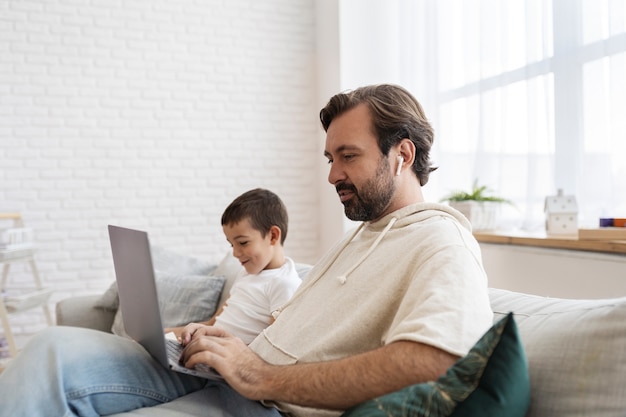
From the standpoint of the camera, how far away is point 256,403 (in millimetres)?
1446

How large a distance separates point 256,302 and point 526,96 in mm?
1938

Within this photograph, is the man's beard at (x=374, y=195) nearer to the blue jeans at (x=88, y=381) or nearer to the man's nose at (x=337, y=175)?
the man's nose at (x=337, y=175)

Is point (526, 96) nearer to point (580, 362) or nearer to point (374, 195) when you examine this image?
point (374, 195)

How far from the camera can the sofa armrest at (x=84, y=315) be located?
2871 millimetres

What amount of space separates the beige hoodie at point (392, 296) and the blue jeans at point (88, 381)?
0.71 ft

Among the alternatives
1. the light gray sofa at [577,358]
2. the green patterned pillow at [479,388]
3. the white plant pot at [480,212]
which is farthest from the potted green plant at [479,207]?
the green patterned pillow at [479,388]

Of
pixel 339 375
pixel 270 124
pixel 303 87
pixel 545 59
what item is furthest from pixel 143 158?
pixel 339 375

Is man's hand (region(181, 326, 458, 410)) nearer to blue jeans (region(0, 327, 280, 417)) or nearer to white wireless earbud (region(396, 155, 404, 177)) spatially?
blue jeans (region(0, 327, 280, 417))

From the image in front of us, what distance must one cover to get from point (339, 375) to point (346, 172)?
607mm

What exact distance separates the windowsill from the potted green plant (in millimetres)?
111

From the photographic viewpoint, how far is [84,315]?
2.91 m

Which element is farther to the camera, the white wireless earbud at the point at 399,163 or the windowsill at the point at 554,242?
the windowsill at the point at 554,242

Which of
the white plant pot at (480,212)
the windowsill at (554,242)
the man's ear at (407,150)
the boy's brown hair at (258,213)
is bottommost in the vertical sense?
the windowsill at (554,242)

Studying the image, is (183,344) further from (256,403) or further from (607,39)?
(607,39)
